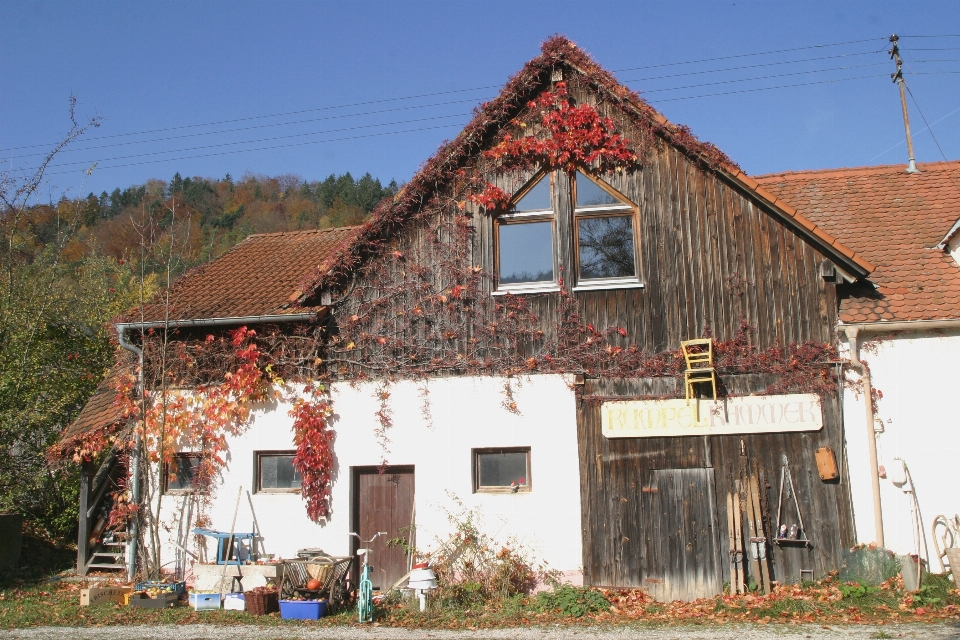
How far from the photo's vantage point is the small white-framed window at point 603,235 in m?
11.4

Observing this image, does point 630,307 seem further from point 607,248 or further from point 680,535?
point 680,535

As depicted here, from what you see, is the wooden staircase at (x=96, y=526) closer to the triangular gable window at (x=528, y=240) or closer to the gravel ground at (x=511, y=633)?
the gravel ground at (x=511, y=633)

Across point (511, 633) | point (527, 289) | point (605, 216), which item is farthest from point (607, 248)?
point (511, 633)

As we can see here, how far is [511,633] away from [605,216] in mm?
6074

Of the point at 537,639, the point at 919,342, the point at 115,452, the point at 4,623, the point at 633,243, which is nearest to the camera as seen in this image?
the point at 537,639

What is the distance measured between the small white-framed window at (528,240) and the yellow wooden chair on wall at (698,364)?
223 cm

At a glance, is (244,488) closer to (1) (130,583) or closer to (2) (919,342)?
(1) (130,583)

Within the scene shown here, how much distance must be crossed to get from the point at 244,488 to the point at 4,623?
341 centimetres

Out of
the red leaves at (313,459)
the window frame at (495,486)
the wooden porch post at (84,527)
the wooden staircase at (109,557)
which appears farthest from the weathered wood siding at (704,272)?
the wooden porch post at (84,527)

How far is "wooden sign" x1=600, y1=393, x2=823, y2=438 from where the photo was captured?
1056 cm

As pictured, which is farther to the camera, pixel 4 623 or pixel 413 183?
pixel 413 183

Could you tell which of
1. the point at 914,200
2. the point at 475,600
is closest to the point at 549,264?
the point at 475,600

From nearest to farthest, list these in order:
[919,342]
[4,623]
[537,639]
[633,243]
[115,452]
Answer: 1. [537,639]
2. [4,623]
3. [919,342]
4. [633,243]
5. [115,452]

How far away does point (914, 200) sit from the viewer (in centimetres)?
1352
